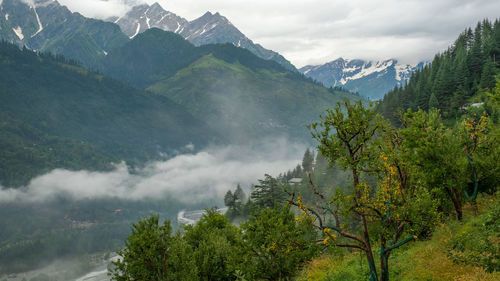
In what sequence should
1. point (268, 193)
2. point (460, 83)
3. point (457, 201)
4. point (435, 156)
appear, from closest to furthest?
point (435, 156) < point (457, 201) < point (268, 193) < point (460, 83)

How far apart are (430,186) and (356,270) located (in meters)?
10.7

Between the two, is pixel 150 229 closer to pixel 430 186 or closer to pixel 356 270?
pixel 356 270

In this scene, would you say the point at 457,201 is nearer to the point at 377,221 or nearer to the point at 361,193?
the point at 377,221

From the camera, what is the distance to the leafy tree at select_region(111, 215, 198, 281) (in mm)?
43781

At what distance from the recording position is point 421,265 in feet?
85.5

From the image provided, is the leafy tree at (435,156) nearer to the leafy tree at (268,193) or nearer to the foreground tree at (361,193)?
the foreground tree at (361,193)

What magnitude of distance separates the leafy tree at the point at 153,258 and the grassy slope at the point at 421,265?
17415 millimetres

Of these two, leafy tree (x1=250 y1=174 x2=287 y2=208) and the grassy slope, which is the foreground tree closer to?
the grassy slope

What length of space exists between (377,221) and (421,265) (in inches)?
237

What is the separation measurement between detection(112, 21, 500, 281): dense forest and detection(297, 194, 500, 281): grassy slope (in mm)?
98

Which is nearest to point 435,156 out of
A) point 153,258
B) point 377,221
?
point 377,221

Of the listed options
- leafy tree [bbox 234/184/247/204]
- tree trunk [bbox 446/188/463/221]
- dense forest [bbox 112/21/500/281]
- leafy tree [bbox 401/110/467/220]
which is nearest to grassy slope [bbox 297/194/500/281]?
dense forest [bbox 112/21/500/281]

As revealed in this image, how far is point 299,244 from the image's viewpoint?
72.5 feet

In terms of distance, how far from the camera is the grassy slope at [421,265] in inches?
907
